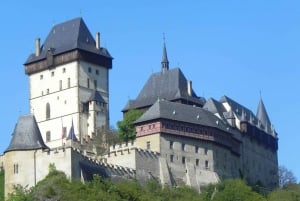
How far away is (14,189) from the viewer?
87.7 m

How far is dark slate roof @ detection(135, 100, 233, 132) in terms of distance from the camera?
101m

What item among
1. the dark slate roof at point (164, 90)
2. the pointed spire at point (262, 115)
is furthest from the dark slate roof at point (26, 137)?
the pointed spire at point (262, 115)

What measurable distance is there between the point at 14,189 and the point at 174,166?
16422 mm

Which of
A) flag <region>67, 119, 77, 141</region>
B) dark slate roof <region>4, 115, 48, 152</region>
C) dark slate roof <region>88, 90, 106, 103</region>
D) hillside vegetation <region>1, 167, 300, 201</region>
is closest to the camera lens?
hillside vegetation <region>1, 167, 300, 201</region>

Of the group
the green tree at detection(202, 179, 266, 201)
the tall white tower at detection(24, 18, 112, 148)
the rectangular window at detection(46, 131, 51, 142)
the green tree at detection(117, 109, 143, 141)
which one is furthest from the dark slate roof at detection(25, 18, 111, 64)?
the green tree at detection(202, 179, 266, 201)

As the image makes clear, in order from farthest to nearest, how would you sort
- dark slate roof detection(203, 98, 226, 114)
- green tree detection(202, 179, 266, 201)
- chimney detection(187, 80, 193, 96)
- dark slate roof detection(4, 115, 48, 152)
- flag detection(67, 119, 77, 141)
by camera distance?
1. chimney detection(187, 80, 193, 96)
2. dark slate roof detection(203, 98, 226, 114)
3. flag detection(67, 119, 77, 141)
4. green tree detection(202, 179, 266, 201)
5. dark slate roof detection(4, 115, 48, 152)

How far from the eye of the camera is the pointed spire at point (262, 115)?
411ft

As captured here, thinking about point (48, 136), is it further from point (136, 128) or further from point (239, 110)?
point (239, 110)

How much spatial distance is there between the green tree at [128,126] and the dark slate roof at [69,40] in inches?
411

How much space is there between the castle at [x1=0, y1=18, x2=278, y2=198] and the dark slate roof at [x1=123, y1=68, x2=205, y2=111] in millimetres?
91

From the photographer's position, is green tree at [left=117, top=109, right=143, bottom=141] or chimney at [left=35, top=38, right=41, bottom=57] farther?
chimney at [left=35, top=38, right=41, bottom=57]

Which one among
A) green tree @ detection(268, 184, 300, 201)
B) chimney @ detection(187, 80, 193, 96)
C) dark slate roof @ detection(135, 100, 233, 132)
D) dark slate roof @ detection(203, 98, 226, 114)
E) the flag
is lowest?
green tree @ detection(268, 184, 300, 201)

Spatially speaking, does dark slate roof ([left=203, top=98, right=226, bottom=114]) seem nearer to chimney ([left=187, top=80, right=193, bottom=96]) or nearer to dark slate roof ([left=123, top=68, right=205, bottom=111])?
dark slate roof ([left=123, top=68, right=205, bottom=111])

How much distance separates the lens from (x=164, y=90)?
111 meters
